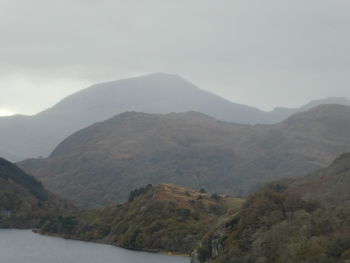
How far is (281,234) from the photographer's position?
123188mm

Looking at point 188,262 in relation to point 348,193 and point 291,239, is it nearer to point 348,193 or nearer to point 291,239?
point 348,193

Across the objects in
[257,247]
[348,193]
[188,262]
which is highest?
[348,193]

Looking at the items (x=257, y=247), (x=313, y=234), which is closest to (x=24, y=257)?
(x=257, y=247)

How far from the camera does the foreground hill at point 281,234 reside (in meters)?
108

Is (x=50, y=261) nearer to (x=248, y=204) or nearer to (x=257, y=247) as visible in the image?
(x=248, y=204)

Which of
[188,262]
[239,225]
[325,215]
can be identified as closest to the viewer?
[325,215]

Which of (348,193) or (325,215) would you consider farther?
(348,193)

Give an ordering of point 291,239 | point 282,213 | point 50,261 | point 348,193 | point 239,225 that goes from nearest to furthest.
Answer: point 291,239 < point 282,213 < point 239,225 < point 348,193 < point 50,261

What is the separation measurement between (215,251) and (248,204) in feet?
54.4

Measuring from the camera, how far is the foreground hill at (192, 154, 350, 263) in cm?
10762

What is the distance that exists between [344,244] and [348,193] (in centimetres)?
6630

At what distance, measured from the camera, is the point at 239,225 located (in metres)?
149

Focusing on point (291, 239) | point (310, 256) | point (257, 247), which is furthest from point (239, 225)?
point (310, 256)

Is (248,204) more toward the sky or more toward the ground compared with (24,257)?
more toward the sky
